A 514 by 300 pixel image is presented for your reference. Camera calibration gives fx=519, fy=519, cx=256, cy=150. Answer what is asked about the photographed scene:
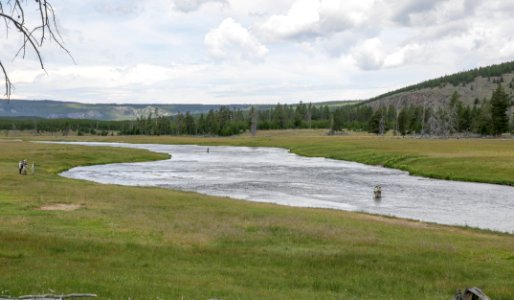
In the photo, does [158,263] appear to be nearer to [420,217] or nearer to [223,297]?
[223,297]

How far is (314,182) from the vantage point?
6066 cm

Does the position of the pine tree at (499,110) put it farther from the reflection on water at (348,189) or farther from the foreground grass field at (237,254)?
the foreground grass field at (237,254)

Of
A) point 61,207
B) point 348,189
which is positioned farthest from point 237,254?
point 348,189

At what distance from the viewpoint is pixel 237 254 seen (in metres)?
20.9

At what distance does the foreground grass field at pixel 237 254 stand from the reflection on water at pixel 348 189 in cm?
723

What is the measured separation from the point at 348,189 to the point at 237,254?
34.8 meters

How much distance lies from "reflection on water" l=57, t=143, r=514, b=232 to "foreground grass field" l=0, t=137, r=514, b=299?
7230 millimetres

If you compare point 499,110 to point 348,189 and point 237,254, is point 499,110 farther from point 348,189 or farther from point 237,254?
point 237,254

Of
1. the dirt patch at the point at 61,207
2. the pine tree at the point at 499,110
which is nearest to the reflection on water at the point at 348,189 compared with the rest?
the dirt patch at the point at 61,207

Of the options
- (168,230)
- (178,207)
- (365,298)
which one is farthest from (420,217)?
(365,298)

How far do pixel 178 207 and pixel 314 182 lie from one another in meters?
28.0

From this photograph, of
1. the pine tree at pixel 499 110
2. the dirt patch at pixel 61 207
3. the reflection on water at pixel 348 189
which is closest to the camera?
the dirt patch at pixel 61 207

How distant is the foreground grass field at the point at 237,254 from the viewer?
1522cm

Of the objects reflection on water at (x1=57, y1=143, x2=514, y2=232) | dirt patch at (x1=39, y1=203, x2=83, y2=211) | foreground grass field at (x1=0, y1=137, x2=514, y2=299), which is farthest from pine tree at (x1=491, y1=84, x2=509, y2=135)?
dirt patch at (x1=39, y1=203, x2=83, y2=211)
